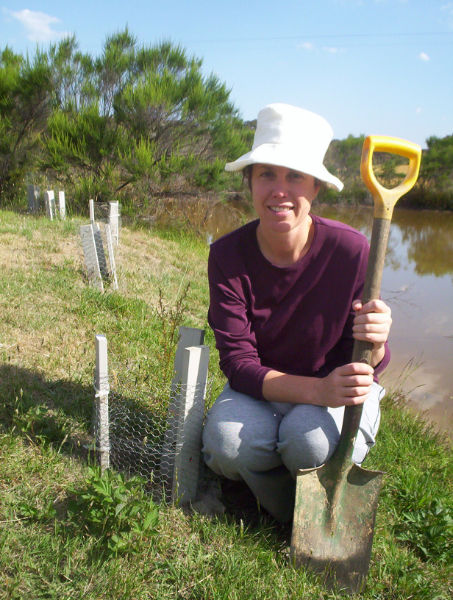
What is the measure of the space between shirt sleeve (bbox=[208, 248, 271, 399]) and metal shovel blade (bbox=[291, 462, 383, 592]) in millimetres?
399

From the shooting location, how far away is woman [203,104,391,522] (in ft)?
6.36

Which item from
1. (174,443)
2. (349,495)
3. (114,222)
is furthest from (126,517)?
(114,222)

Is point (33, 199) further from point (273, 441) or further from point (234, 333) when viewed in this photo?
point (273, 441)

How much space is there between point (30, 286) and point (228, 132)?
28.7 feet

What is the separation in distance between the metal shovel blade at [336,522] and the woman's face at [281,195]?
950 millimetres

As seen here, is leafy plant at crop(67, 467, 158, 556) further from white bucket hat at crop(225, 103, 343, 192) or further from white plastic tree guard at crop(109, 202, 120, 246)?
white plastic tree guard at crop(109, 202, 120, 246)

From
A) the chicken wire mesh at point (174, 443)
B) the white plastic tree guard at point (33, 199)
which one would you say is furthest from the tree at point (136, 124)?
the chicken wire mesh at point (174, 443)

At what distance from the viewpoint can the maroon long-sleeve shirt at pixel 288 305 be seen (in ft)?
6.81

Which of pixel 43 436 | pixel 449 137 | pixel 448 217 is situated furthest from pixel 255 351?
pixel 449 137

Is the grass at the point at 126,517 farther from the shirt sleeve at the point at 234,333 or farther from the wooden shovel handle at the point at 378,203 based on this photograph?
the wooden shovel handle at the point at 378,203

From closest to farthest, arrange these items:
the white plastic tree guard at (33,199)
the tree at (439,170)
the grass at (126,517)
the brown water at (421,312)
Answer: the grass at (126,517), the brown water at (421,312), the white plastic tree guard at (33,199), the tree at (439,170)

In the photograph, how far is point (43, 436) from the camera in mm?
2283

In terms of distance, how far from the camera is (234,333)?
2104 millimetres

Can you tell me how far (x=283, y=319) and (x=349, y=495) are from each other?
0.72m
